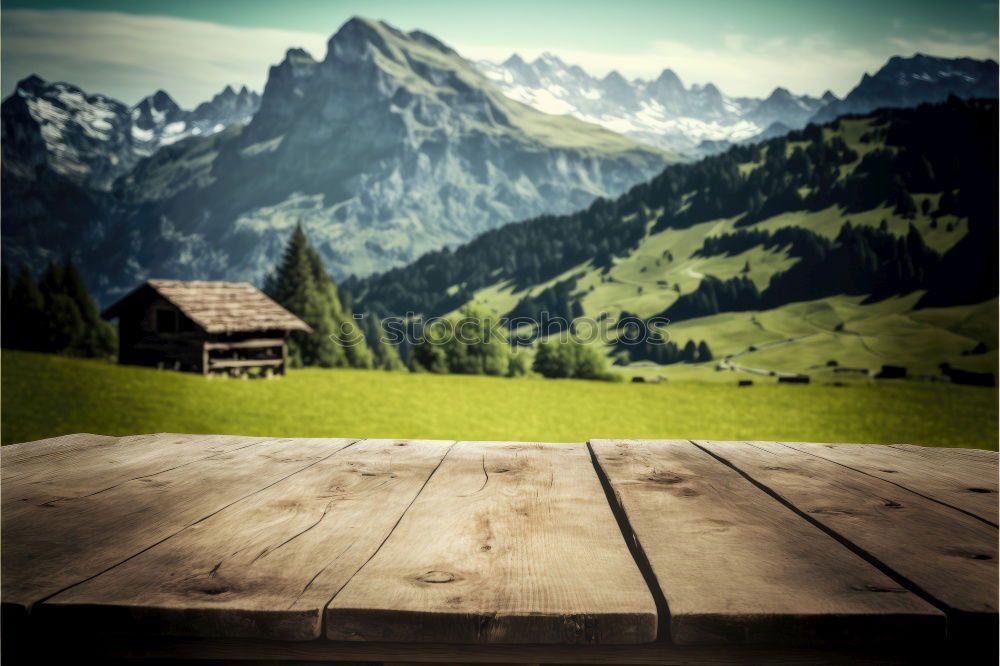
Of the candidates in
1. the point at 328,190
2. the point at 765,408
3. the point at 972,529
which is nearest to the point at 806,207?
the point at 765,408

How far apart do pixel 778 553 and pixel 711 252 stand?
104285 millimetres

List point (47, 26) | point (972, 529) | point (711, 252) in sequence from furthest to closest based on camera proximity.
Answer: point (711, 252) → point (47, 26) → point (972, 529)

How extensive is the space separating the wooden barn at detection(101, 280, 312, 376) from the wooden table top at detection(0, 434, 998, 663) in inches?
613

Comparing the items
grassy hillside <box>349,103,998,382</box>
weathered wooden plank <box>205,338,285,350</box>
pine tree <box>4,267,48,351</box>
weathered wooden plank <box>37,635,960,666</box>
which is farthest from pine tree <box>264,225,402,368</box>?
weathered wooden plank <box>37,635,960,666</box>

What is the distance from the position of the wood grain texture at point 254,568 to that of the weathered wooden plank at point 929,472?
1267 millimetres

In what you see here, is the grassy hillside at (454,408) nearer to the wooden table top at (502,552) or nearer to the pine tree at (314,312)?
the pine tree at (314,312)

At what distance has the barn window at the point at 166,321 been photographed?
1706 cm

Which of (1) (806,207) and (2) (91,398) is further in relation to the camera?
(1) (806,207)

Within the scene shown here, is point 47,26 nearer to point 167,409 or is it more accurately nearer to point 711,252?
point 167,409

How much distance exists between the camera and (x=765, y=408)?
63.3ft

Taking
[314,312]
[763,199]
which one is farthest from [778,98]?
[314,312]

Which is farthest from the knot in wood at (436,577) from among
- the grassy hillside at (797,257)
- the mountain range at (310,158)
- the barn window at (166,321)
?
the mountain range at (310,158)

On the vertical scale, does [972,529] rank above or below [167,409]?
above

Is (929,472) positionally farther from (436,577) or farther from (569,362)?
(569,362)
